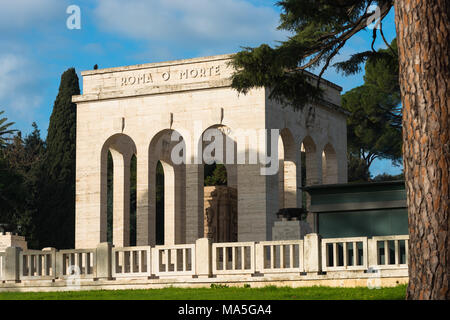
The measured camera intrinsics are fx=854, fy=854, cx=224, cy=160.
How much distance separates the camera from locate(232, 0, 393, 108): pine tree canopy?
814 inches

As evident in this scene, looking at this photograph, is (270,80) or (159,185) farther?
(159,185)

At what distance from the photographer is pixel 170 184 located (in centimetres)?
3919

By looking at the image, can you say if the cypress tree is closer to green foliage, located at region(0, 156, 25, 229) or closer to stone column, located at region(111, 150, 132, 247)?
green foliage, located at region(0, 156, 25, 229)

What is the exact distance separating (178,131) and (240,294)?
56.5ft

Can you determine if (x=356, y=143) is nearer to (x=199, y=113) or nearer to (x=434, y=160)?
(x=199, y=113)

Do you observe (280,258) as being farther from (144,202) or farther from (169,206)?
(169,206)

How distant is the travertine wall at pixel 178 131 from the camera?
32625 millimetres

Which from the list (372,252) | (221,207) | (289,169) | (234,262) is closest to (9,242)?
(221,207)

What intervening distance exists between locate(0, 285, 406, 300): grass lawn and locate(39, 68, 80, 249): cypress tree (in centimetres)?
3399

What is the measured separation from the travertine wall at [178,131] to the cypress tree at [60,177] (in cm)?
1841

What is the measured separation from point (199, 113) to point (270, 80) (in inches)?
499

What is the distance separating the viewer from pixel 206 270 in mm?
21375

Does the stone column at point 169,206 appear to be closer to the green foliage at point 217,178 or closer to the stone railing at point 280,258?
the green foliage at point 217,178
